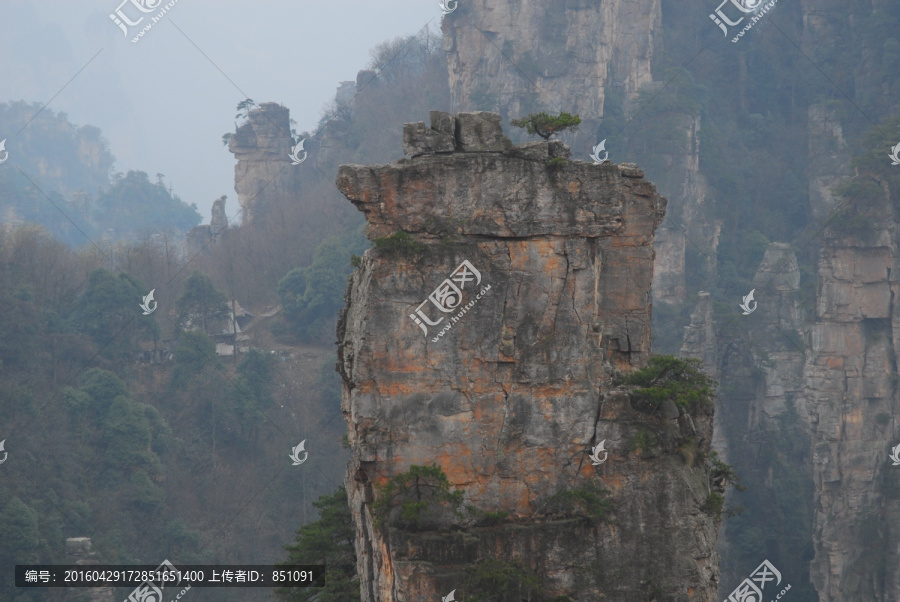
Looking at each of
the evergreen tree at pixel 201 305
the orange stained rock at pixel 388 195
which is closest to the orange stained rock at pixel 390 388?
the orange stained rock at pixel 388 195

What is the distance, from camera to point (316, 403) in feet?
204

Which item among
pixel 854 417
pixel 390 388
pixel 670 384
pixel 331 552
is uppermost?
pixel 854 417

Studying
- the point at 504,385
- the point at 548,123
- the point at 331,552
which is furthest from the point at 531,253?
the point at 331,552

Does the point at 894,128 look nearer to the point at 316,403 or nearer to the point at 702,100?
the point at 702,100

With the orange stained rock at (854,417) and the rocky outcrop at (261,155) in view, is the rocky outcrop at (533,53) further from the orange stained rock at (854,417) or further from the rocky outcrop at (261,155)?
the orange stained rock at (854,417)

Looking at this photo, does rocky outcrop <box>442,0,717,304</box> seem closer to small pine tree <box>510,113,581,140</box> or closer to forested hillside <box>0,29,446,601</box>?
forested hillside <box>0,29,446,601</box>

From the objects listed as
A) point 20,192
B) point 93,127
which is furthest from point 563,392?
point 93,127

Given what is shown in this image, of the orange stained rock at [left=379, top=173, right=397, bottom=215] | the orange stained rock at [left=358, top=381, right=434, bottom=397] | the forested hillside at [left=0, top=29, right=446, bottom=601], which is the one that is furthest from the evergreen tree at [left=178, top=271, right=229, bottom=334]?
the orange stained rock at [left=358, top=381, right=434, bottom=397]

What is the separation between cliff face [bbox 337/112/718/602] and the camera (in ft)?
73.4

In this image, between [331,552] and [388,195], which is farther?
[331,552]

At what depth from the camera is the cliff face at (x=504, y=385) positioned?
22.4 meters

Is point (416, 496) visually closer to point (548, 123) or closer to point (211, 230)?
point (548, 123)

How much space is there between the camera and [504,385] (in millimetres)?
22797

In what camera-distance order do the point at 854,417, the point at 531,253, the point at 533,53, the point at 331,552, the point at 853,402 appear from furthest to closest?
the point at 533,53
the point at 853,402
the point at 854,417
the point at 331,552
the point at 531,253
